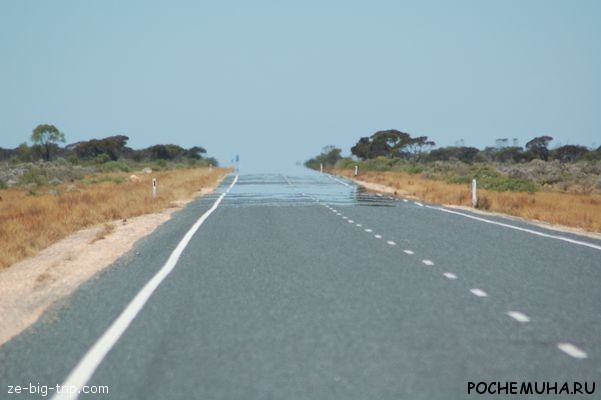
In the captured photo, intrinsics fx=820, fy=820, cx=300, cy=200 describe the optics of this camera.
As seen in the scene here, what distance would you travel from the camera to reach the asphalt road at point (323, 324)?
230 inches

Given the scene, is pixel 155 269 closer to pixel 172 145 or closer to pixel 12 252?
pixel 12 252

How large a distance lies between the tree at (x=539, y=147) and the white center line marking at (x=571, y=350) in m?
109

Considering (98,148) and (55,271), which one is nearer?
(55,271)

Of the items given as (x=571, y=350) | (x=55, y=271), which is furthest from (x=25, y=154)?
(x=571, y=350)

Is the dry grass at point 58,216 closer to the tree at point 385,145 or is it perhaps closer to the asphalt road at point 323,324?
the asphalt road at point 323,324

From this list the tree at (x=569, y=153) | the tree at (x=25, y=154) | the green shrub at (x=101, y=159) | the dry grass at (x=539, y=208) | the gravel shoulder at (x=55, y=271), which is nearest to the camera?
the gravel shoulder at (x=55, y=271)

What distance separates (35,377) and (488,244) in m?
10.7

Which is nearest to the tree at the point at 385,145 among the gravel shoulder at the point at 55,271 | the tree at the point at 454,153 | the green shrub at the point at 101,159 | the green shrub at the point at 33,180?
the tree at the point at 454,153

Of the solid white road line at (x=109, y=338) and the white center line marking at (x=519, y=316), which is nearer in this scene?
the solid white road line at (x=109, y=338)

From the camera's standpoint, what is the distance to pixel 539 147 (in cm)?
11344

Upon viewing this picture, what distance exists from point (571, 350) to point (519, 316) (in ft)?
4.75

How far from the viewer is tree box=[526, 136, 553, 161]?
11180 cm

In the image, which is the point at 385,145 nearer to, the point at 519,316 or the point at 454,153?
the point at 454,153

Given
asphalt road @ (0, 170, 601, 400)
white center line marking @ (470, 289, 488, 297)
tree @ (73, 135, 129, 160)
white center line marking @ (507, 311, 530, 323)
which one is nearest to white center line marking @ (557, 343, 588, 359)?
asphalt road @ (0, 170, 601, 400)
